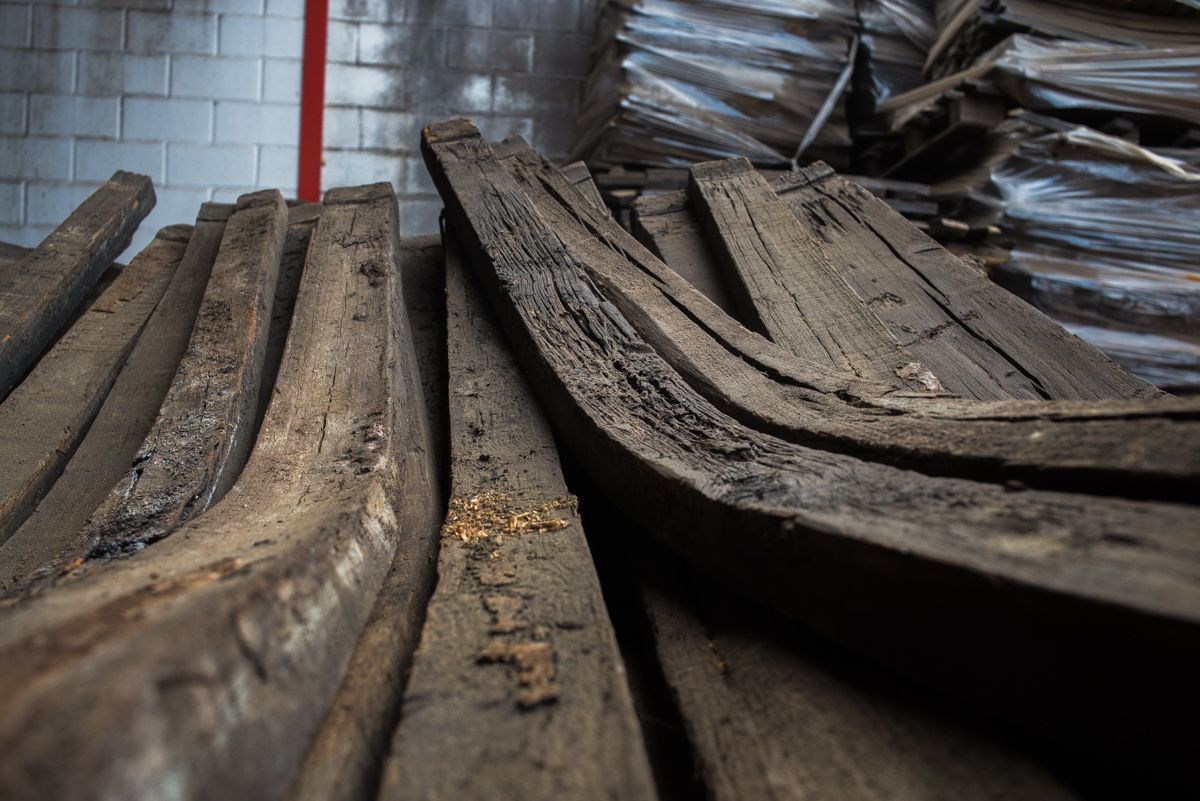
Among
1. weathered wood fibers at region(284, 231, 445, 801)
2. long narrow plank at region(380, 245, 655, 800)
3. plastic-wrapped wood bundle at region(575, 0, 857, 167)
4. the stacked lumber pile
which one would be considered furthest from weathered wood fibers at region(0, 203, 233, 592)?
plastic-wrapped wood bundle at region(575, 0, 857, 167)

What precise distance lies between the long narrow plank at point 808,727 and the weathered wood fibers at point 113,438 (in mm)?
810

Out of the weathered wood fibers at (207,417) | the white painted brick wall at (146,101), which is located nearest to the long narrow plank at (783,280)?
the weathered wood fibers at (207,417)

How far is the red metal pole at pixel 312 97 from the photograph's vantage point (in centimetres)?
539

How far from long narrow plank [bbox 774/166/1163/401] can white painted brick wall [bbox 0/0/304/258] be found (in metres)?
4.10

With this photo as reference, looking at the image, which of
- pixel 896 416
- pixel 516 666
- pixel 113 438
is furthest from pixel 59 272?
pixel 896 416

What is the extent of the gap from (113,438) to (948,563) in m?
1.56

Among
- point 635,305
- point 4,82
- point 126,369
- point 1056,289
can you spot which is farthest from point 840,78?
point 4,82

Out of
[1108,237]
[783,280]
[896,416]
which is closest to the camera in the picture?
[896,416]

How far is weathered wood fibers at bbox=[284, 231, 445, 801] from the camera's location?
0.76 m

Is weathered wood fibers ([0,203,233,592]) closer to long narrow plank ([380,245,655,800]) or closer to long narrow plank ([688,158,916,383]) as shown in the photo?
long narrow plank ([380,245,655,800])

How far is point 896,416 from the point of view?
1125 mm

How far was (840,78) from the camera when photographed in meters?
4.39

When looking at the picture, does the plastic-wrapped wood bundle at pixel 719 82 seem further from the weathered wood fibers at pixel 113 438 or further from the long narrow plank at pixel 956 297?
the weathered wood fibers at pixel 113 438

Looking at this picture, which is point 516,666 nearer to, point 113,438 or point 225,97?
point 113,438
